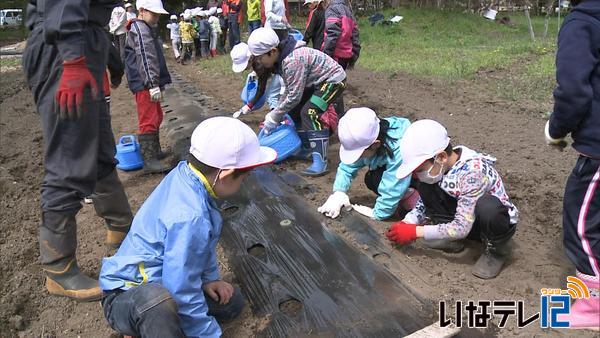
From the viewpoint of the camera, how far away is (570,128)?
1.98 metres

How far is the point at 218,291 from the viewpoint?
2066mm

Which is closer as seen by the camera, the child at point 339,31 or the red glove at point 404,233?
the red glove at point 404,233

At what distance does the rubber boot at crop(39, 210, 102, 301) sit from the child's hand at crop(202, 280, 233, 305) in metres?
0.69

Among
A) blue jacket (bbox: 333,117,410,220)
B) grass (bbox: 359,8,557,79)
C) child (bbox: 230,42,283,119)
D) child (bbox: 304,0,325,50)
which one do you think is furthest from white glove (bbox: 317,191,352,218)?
grass (bbox: 359,8,557,79)

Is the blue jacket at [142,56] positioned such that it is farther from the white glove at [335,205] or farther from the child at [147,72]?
the white glove at [335,205]

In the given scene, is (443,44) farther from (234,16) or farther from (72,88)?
(72,88)

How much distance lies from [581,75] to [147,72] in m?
Answer: 3.19

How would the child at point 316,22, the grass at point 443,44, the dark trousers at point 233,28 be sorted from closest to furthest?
the child at point 316,22 < the grass at point 443,44 < the dark trousers at point 233,28

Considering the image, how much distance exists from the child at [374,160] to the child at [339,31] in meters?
2.36

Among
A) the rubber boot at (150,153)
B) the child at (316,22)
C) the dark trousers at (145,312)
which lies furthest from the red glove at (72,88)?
the child at (316,22)

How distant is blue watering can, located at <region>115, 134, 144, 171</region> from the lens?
4.15 meters

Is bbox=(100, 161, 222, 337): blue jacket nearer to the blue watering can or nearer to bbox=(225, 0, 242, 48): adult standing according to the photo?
the blue watering can

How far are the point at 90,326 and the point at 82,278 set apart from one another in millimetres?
249

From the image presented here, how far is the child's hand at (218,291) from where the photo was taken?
6.73ft
